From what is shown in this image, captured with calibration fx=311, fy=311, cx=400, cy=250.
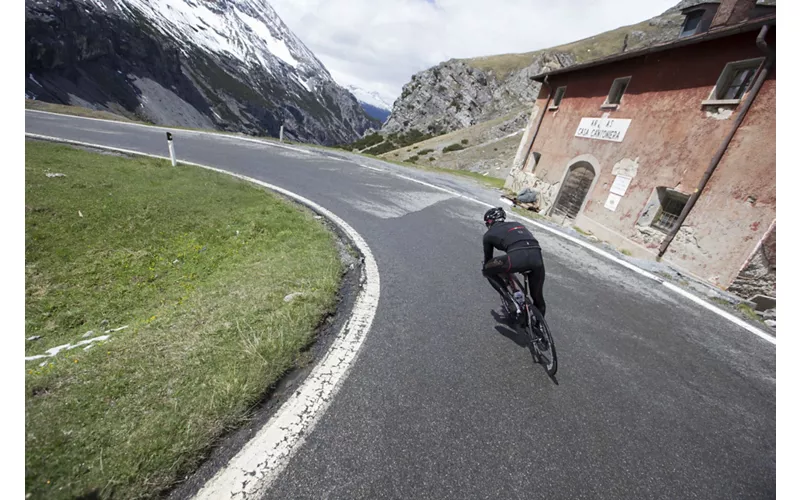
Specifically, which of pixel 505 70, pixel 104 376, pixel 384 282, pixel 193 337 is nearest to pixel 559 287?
pixel 384 282

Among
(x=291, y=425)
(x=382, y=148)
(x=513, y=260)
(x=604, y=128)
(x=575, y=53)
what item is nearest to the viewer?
(x=291, y=425)

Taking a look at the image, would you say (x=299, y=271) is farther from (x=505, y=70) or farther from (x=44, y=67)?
(x=505, y=70)

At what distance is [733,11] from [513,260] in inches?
510

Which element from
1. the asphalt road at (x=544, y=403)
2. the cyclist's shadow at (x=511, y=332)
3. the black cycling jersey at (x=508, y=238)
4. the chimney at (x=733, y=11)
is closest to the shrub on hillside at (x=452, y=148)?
the chimney at (x=733, y=11)

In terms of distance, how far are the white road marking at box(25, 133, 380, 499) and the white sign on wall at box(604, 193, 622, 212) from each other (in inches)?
382

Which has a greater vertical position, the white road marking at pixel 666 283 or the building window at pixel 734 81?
the building window at pixel 734 81

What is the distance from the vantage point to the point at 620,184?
997 centimetres

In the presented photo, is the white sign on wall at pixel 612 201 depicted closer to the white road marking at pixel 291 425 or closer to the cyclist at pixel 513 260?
the cyclist at pixel 513 260

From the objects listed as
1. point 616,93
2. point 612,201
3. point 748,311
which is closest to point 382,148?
point 616,93

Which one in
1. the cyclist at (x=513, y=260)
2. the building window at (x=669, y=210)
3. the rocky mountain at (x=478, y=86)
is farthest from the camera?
the rocky mountain at (x=478, y=86)

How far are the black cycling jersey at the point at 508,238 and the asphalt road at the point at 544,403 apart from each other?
2.83 ft

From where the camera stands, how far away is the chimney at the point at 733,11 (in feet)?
30.8

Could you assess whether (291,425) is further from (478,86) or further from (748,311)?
(478,86)

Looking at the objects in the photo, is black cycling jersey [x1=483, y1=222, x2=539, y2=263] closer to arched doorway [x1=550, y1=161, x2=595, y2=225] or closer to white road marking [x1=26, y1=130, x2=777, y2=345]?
white road marking [x1=26, y1=130, x2=777, y2=345]
